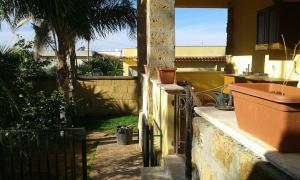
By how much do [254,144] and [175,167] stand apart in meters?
2.61

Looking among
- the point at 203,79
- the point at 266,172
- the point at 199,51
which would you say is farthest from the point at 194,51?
the point at 266,172

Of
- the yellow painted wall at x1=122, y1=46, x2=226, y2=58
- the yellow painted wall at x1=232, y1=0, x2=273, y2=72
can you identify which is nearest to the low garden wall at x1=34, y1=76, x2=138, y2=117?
the yellow painted wall at x1=232, y1=0, x2=273, y2=72

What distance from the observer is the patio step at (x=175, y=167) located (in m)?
3.89

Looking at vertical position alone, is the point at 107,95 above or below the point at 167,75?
below

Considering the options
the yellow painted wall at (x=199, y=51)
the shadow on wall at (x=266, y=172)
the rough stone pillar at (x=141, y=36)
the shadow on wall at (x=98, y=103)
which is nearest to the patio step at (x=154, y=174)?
the shadow on wall at (x=266, y=172)

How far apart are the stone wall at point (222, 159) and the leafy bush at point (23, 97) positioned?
3.51 metres

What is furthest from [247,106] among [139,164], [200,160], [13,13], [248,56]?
[248,56]

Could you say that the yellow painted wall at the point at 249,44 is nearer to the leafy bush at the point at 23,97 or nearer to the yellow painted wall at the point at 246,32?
the yellow painted wall at the point at 246,32

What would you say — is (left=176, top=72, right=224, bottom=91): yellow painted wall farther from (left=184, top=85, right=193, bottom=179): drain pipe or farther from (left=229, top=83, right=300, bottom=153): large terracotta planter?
(left=229, top=83, right=300, bottom=153): large terracotta planter

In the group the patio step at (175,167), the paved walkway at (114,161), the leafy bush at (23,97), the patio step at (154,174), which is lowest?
the paved walkway at (114,161)

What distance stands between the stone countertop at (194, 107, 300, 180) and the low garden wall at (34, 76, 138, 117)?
34.6ft

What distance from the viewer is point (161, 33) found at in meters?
6.32

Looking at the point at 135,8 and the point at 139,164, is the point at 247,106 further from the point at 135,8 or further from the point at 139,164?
the point at 135,8

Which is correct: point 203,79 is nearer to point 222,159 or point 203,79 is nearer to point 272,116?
point 222,159
